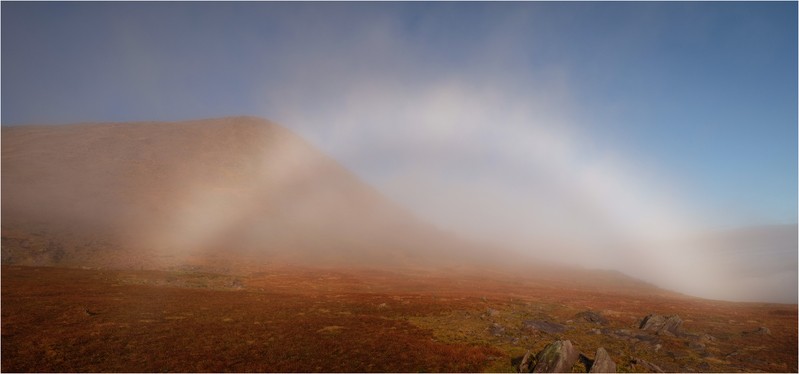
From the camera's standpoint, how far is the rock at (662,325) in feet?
93.6

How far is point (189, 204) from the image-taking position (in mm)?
120312

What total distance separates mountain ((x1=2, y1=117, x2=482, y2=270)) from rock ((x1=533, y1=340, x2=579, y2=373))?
2743 inches

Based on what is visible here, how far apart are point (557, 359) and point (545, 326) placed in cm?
1362

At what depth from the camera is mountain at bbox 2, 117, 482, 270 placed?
246 ft

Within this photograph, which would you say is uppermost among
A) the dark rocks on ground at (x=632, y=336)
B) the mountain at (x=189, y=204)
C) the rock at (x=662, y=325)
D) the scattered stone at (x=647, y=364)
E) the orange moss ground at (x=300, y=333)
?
the mountain at (x=189, y=204)

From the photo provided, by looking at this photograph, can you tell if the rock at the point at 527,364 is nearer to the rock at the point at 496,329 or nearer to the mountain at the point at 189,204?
the rock at the point at 496,329

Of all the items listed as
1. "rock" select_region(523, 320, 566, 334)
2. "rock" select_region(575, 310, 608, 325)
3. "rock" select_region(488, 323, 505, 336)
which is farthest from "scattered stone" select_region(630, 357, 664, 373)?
"rock" select_region(575, 310, 608, 325)

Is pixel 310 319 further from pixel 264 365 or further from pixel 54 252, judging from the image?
pixel 54 252

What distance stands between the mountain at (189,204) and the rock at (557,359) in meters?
69.7

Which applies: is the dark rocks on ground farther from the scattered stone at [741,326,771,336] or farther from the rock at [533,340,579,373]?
the rock at [533,340,579,373]

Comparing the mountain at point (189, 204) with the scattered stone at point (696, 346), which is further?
the mountain at point (189, 204)

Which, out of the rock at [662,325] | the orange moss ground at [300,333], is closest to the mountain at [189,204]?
the orange moss ground at [300,333]

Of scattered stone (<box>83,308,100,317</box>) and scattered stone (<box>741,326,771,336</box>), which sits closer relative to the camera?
scattered stone (<box>83,308,100,317</box>)

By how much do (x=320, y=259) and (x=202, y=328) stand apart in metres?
79.3
